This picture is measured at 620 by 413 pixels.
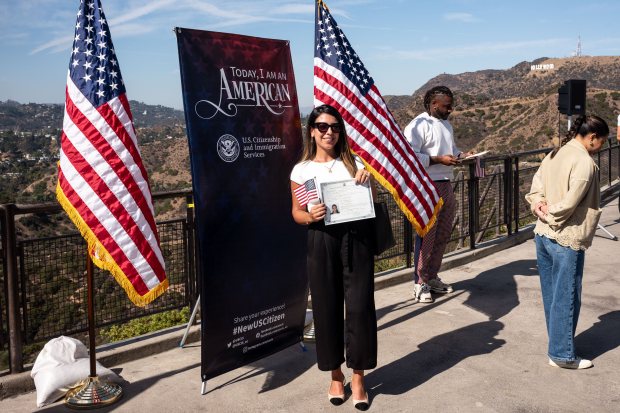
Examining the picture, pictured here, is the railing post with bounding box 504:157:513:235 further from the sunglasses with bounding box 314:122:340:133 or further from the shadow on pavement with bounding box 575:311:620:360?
the sunglasses with bounding box 314:122:340:133

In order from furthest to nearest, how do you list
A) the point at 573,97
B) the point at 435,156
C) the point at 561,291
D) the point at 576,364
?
the point at 573,97
the point at 435,156
the point at 576,364
the point at 561,291

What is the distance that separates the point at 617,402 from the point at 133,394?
327cm

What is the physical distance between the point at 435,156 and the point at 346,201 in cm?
271

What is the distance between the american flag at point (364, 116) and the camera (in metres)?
5.30

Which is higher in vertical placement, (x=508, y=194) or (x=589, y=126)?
(x=589, y=126)

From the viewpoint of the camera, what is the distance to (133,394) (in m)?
4.69

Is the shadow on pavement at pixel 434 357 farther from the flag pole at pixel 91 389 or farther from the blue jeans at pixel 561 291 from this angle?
the flag pole at pixel 91 389

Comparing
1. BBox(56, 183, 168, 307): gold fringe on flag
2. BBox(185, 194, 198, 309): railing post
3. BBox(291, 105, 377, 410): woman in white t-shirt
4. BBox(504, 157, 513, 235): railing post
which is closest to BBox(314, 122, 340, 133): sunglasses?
BBox(291, 105, 377, 410): woman in white t-shirt

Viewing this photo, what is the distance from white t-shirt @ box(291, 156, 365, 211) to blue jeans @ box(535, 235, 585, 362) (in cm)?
166

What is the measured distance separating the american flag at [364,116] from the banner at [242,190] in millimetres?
350

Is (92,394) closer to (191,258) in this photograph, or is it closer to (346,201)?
(191,258)

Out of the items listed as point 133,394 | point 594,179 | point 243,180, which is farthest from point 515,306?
point 133,394

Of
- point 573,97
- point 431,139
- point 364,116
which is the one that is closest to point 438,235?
point 431,139

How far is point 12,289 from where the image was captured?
4.79m
